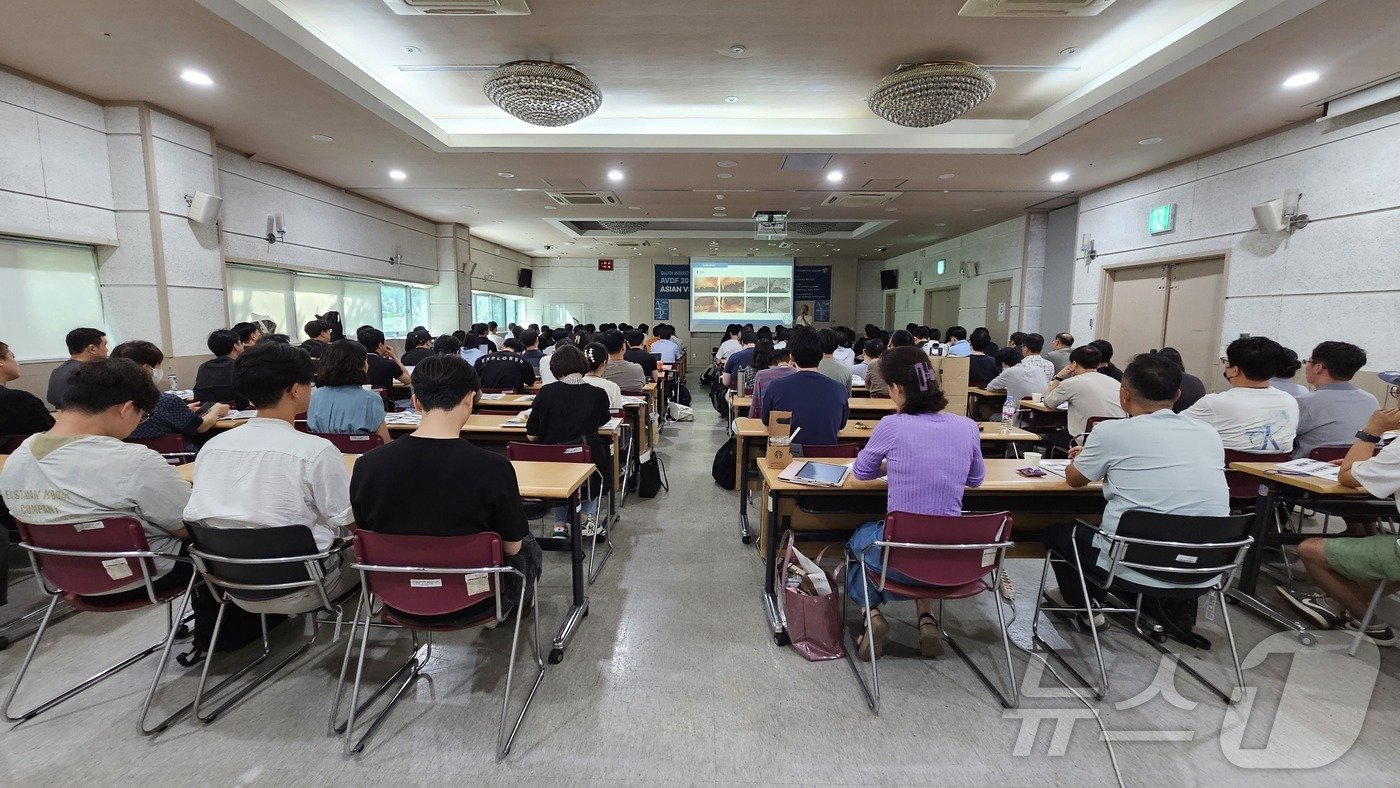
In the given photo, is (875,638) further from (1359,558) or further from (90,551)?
(90,551)

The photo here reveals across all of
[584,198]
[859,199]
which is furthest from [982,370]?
[584,198]

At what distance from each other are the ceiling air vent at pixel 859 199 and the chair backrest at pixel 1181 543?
255 inches

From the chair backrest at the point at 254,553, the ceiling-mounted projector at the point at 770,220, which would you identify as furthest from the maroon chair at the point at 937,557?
the ceiling-mounted projector at the point at 770,220

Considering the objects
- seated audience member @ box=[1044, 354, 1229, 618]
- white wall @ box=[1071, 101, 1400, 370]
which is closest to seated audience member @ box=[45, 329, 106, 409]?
seated audience member @ box=[1044, 354, 1229, 618]

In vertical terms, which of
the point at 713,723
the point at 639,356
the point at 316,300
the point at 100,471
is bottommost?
the point at 713,723

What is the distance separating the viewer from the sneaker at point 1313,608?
274 cm

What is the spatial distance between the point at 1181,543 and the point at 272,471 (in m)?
3.29

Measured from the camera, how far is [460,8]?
3516 millimetres

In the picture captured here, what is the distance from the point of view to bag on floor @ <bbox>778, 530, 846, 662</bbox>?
247 cm

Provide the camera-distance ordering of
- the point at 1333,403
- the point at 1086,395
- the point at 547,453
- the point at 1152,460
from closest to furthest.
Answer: the point at 1152,460 → the point at 547,453 → the point at 1333,403 → the point at 1086,395

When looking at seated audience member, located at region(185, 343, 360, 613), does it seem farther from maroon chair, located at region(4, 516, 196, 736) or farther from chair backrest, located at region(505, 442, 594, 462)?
chair backrest, located at region(505, 442, 594, 462)

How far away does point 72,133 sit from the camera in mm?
4281

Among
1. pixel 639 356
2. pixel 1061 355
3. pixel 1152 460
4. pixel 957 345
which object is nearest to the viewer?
Answer: pixel 1152 460

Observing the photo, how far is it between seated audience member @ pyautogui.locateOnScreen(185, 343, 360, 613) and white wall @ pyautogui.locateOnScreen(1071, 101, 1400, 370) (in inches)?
275
